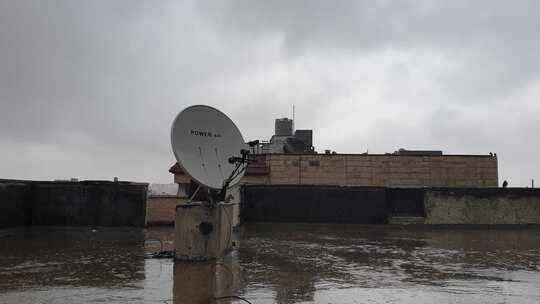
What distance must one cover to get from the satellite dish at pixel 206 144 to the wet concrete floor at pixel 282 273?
2091 millimetres

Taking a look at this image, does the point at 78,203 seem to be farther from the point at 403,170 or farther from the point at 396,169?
the point at 403,170

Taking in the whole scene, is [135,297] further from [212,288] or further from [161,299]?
[212,288]

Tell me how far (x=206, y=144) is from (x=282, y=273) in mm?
4227

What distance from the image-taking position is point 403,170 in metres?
34.8

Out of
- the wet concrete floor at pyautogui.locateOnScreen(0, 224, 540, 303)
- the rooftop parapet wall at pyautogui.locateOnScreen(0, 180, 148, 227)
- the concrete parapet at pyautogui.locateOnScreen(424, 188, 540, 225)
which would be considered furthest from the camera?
the concrete parapet at pyautogui.locateOnScreen(424, 188, 540, 225)

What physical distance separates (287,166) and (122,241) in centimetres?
1918

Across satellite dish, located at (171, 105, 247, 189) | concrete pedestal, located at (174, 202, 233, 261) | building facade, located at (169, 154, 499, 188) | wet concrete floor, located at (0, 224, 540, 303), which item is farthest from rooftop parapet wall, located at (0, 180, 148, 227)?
building facade, located at (169, 154, 499, 188)

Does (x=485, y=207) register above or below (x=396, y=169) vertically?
below

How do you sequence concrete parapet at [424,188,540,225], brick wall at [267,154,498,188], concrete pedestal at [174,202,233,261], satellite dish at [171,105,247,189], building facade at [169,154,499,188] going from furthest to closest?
1. brick wall at [267,154,498,188]
2. building facade at [169,154,499,188]
3. concrete parapet at [424,188,540,225]
4. satellite dish at [171,105,247,189]
5. concrete pedestal at [174,202,233,261]

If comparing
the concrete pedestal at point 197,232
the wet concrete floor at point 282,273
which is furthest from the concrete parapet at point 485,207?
the concrete pedestal at point 197,232

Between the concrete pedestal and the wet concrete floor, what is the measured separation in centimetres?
40

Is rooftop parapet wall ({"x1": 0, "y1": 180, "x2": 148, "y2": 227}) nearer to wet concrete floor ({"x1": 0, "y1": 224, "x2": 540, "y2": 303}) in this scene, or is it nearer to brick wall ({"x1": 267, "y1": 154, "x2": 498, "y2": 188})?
wet concrete floor ({"x1": 0, "y1": 224, "x2": 540, "y2": 303})

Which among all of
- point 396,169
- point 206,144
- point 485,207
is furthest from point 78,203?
point 396,169

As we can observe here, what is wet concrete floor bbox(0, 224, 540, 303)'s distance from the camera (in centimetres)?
708
